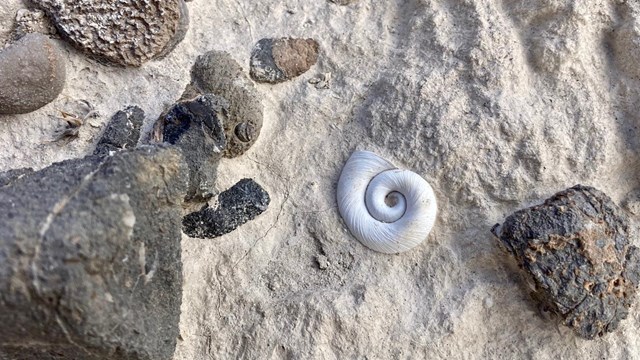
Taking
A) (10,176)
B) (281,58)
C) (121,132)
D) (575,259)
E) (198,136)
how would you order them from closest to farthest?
(10,176) < (575,259) < (198,136) < (121,132) < (281,58)

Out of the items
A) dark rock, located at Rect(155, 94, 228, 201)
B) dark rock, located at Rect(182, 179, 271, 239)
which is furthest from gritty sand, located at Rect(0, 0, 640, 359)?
dark rock, located at Rect(155, 94, 228, 201)

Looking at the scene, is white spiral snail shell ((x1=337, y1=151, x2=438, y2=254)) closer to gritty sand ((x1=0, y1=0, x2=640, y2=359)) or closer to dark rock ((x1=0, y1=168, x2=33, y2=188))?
gritty sand ((x1=0, y1=0, x2=640, y2=359))

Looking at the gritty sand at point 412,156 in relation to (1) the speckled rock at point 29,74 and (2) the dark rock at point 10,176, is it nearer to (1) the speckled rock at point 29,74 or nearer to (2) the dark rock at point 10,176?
(1) the speckled rock at point 29,74

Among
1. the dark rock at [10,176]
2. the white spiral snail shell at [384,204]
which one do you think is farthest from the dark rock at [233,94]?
the dark rock at [10,176]

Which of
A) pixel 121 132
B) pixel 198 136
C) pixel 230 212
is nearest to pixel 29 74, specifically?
pixel 121 132

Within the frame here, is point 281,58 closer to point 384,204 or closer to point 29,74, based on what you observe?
point 384,204

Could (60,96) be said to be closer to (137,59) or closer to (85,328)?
(137,59)

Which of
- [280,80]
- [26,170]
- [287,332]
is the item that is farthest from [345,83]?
[26,170]
